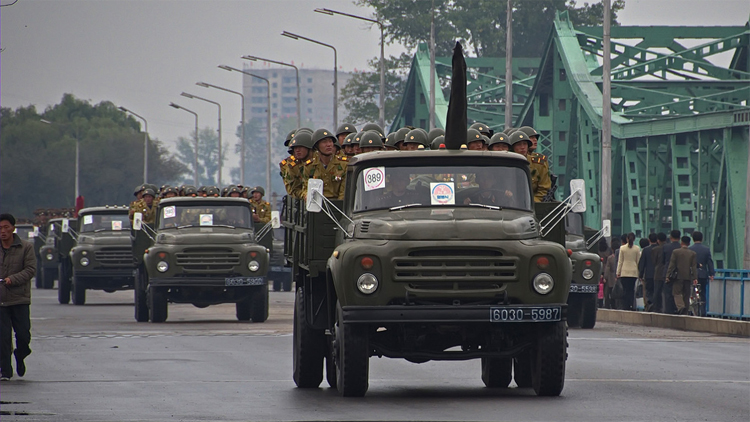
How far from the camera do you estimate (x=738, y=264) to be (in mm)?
34656

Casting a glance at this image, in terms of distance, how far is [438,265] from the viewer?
12.3 meters

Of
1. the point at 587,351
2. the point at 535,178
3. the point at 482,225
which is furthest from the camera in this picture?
the point at 587,351

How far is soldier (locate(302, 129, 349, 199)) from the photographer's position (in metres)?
15.2

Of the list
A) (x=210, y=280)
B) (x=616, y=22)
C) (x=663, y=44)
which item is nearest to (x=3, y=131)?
(x=616, y=22)

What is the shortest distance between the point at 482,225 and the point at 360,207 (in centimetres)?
124

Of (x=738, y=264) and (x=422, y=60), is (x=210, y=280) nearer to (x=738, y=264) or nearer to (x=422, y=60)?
(x=738, y=264)

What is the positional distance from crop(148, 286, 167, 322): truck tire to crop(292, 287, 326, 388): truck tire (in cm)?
1174

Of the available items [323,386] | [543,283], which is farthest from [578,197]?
[323,386]

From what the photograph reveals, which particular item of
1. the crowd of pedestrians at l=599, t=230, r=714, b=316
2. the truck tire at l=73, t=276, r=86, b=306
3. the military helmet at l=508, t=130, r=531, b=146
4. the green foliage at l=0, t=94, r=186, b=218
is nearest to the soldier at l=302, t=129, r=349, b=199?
the military helmet at l=508, t=130, r=531, b=146

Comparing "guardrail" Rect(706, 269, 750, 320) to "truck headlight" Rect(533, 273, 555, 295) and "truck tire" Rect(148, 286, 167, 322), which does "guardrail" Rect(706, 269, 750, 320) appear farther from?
"truck headlight" Rect(533, 273, 555, 295)

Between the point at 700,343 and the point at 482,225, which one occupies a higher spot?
the point at 482,225

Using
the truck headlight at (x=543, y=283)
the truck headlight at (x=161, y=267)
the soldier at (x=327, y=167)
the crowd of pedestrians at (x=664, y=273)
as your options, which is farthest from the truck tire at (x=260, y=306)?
the truck headlight at (x=543, y=283)

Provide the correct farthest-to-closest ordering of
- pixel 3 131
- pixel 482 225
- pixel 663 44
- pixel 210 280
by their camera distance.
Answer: pixel 3 131 < pixel 663 44 < pixel 210 280 < pixel 482 225

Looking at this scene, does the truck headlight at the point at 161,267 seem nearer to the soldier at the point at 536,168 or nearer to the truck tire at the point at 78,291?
the truck tire at the point at 78,291
